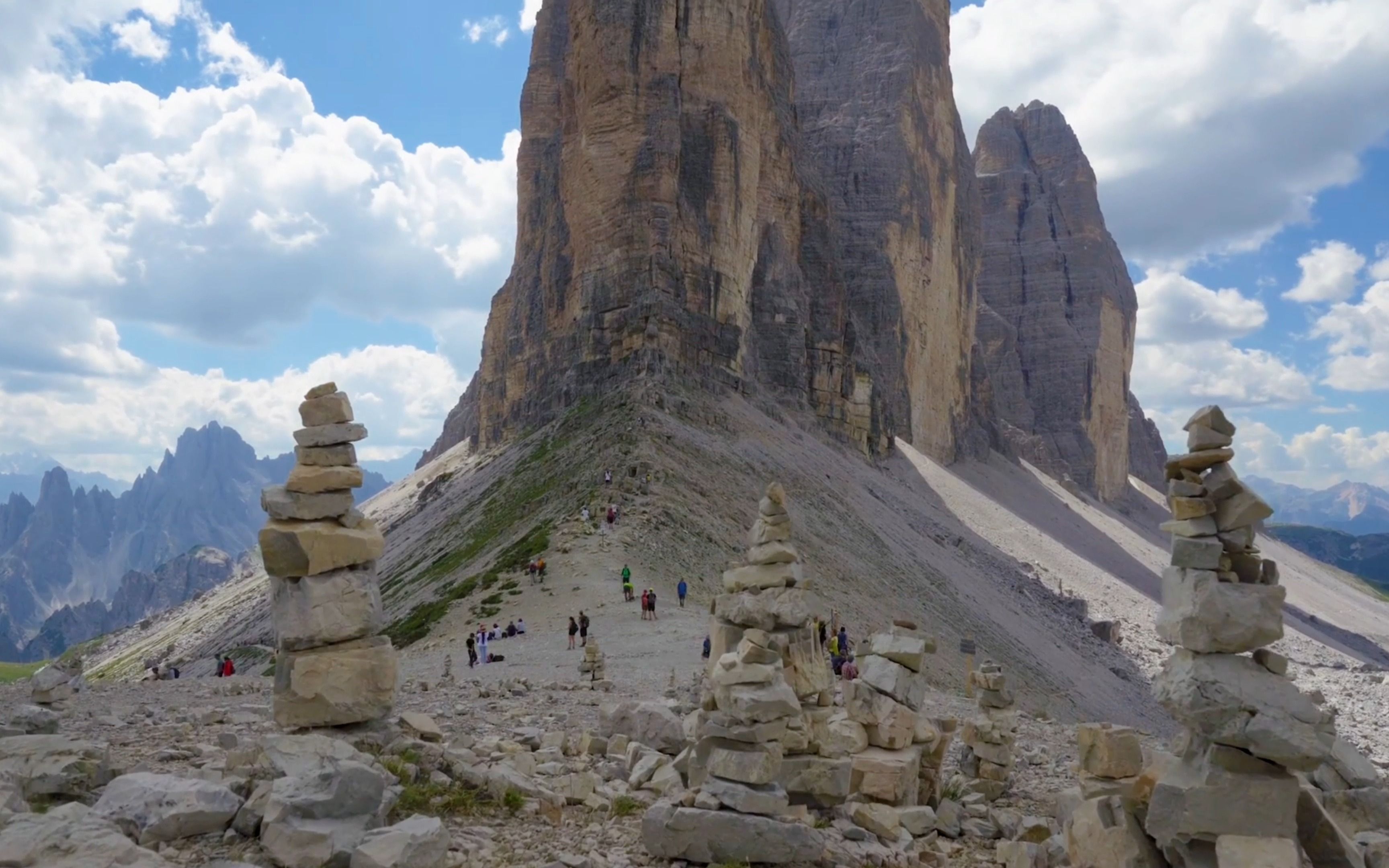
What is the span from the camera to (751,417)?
219ft

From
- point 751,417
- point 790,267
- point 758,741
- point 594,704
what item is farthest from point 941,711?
point 790,267

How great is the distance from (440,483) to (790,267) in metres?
38.6

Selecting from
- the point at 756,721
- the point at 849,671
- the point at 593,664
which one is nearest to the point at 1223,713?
the point at 756,721

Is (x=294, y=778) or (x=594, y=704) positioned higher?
(x=294, y=778)

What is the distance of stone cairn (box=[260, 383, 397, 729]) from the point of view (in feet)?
29.9

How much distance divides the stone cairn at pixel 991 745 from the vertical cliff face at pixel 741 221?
49.8 m

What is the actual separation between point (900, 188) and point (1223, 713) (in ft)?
361

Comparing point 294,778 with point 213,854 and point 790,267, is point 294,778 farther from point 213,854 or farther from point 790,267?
point 790,267

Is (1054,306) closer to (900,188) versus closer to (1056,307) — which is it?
(1056,307)

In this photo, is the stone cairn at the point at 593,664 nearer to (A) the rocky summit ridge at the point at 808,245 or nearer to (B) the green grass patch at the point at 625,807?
(B) the green grass patch at the point at 625,807

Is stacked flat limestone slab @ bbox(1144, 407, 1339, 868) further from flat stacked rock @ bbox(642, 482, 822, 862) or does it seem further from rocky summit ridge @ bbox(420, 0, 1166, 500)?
rocky summit ridge @ bbox(420, 0, 1166, 500)

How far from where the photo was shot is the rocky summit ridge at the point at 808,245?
2694 inches

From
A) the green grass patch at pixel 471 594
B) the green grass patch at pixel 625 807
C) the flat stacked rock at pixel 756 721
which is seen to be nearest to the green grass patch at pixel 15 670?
the green grass patch at pixel 471 594

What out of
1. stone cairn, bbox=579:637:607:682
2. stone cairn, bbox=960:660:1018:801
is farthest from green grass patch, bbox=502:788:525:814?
stone cairn, bbox=579:637:607:682
